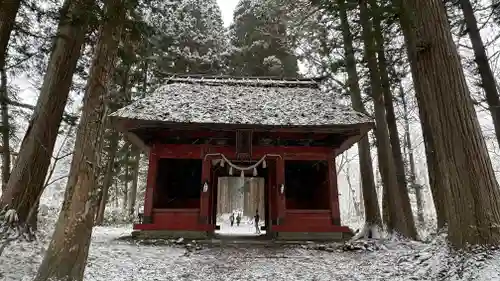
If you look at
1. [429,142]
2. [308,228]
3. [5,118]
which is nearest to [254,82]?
[308,228]

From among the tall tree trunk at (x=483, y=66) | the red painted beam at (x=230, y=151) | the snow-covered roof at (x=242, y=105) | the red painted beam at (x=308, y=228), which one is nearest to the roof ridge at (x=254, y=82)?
the snow-covered roof at (x=242, y=105)

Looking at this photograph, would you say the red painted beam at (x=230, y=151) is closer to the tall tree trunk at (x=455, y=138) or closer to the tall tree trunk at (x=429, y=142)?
the tall tree trunk at (x=429, y=142)

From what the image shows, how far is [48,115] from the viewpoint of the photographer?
576 centimetres

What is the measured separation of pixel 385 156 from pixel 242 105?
432 cm

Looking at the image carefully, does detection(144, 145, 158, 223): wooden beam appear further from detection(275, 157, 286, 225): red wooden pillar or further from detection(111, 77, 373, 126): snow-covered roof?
detection(275, 157, 286, 225): red wooden pillar

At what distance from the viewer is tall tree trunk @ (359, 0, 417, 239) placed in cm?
853

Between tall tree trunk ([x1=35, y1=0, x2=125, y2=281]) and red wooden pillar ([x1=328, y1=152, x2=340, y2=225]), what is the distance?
21.8 feet

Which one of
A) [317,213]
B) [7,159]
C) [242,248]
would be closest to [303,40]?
[317,213]

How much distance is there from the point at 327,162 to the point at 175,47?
1137 cm

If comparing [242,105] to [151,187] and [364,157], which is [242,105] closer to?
[151,187]

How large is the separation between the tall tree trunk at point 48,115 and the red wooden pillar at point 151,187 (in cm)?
325

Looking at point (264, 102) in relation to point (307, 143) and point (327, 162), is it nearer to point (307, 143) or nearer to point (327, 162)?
point (307, 143)

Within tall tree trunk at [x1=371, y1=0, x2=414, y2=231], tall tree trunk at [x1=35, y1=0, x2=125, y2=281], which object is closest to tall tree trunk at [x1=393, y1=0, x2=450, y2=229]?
tall tree trunk at [x1=371, y1=0, x2=414, y2=231]

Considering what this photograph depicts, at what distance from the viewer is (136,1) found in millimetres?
4988
